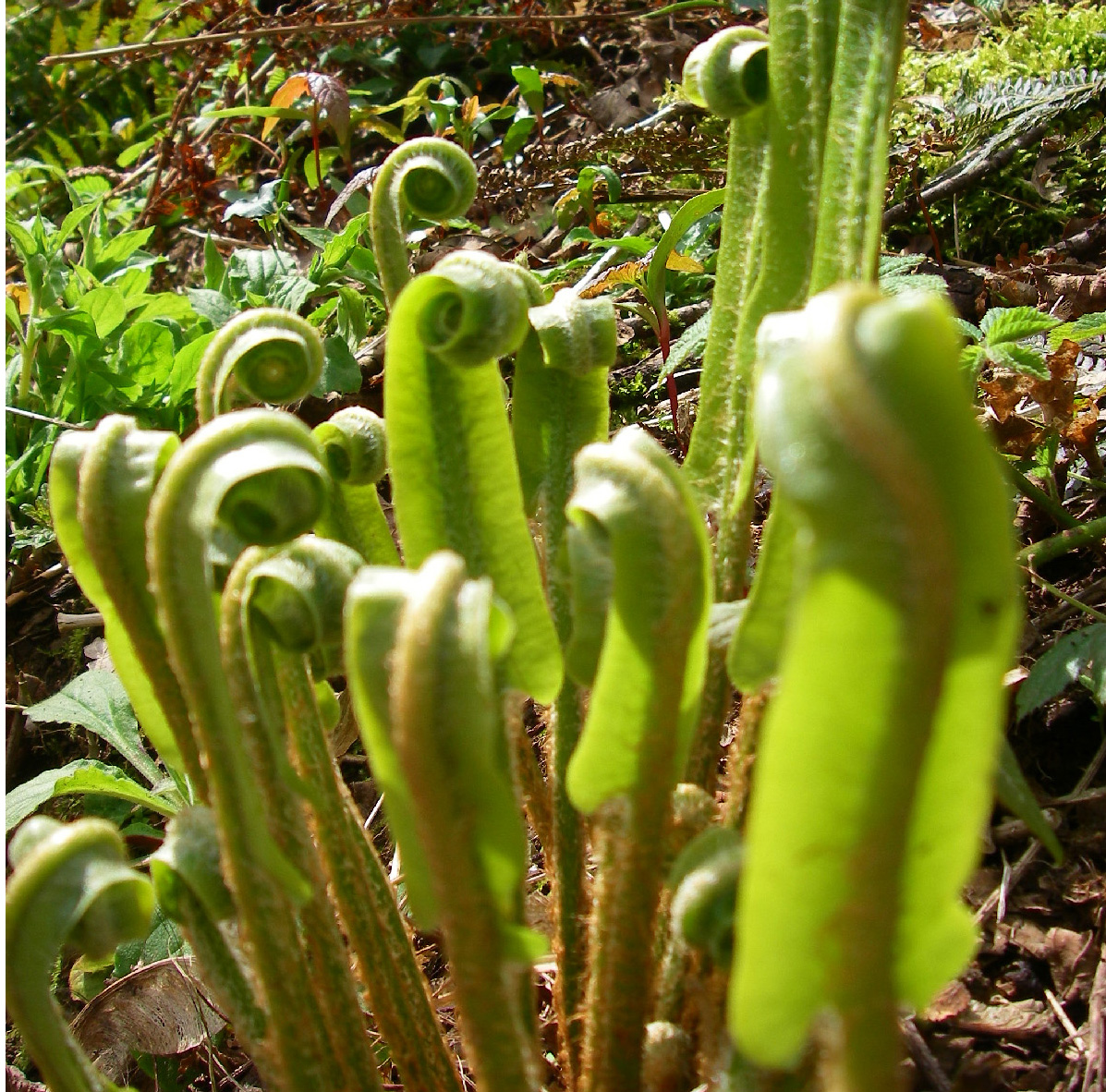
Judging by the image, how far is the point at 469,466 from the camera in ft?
2.64

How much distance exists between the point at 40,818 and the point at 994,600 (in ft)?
2.03

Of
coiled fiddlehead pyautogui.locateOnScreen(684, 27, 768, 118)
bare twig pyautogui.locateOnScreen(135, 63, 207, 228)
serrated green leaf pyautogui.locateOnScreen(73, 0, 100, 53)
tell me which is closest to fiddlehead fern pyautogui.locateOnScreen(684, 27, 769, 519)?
coiled fiddlehead pyautogui.locateOnScreen(684, 27, 768, 118)

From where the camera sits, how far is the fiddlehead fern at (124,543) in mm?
713

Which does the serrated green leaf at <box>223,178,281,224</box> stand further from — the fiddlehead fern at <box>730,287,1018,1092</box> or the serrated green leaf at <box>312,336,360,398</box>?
the fiddlehead fern at <box>730,287,1018,1092</box>

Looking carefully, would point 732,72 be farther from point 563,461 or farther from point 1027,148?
point 1027,148

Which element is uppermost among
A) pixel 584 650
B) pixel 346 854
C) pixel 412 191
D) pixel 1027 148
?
pixel 412 191

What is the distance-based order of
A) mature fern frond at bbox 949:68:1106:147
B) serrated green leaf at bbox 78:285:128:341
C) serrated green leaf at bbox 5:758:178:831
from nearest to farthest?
serrated green leaf at bbox 5:758:178:831 < mature fern frond at bbox 949:68:1106:147 < serrated green leaf at bbox 78:285:128:341

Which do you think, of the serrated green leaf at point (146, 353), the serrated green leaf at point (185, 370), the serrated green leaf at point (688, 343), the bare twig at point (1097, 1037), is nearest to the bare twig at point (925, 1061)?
the bare twig at point (1097, 1037)

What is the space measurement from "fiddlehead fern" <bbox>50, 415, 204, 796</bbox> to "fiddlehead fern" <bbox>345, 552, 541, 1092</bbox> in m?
0.27

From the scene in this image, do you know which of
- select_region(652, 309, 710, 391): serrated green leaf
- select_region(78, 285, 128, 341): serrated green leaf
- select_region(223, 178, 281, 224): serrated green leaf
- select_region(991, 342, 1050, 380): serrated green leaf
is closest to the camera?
select_region(991, 342, 1050, 380): serrated green leaf

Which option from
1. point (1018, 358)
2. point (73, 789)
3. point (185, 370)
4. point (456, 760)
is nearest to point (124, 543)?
point (456, 760)

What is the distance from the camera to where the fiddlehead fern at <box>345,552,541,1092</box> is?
47cm

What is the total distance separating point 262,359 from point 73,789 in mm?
735

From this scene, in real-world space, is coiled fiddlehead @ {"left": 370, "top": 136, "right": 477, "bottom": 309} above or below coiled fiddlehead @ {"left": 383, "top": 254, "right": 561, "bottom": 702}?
above
